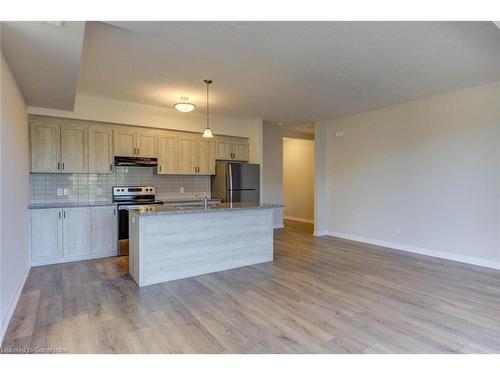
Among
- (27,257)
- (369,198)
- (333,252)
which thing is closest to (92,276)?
(27,257)

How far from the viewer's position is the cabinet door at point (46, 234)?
410 cm

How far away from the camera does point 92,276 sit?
3727 mm

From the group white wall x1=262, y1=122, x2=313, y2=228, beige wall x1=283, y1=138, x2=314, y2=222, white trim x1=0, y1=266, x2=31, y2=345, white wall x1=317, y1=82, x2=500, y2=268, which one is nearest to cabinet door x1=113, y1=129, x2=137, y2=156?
white trim x1=0, y1=266, x2=31, y2=345

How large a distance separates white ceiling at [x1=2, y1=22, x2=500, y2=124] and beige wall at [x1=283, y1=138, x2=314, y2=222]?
3.79 meters

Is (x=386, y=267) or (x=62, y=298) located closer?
(x=62, y=298)

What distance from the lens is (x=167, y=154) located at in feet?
18.0

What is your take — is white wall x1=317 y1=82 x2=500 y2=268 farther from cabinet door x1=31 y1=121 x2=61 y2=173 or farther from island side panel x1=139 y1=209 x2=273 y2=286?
cabinet door x1=31 y1=121 x2=61 y2=173

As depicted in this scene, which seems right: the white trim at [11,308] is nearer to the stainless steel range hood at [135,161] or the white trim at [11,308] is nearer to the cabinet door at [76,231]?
the cabinet door at [76,231]

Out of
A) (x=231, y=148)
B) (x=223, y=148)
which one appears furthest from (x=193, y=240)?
(x=231, y=148)
